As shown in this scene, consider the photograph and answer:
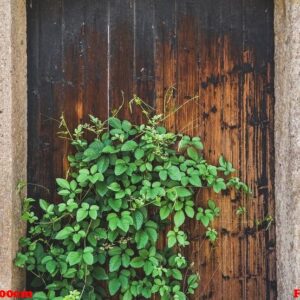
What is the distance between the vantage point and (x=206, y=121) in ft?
9.49

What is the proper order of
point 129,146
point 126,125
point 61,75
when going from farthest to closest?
point 61,75, point 126,125, point 129,146

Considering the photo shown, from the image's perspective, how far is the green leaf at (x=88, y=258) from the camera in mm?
2506

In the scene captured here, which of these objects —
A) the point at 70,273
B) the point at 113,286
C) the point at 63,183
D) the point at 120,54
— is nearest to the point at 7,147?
the point at 63,183

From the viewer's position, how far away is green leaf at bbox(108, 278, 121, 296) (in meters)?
2.63

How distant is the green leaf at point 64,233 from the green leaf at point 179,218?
0.60 meters

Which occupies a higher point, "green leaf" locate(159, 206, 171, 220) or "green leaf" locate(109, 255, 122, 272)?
"green leaf" locate(159, 206, 171, 220)

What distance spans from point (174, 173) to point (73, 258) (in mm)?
739

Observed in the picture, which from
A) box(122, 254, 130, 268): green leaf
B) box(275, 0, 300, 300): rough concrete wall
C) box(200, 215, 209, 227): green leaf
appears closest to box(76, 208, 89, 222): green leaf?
box(122, 254, 130, 268): green leaf

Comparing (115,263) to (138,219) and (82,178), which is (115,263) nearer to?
(138,219)

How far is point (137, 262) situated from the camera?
2668mm

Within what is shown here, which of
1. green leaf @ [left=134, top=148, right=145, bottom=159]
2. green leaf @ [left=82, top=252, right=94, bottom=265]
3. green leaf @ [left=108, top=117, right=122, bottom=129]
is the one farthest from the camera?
green leaf @ [left=108, top=117, right=122, bottom=129]

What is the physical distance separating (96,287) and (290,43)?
187 centimetres

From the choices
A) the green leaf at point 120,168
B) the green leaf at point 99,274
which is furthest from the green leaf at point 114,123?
the green leaf at point 99,274
